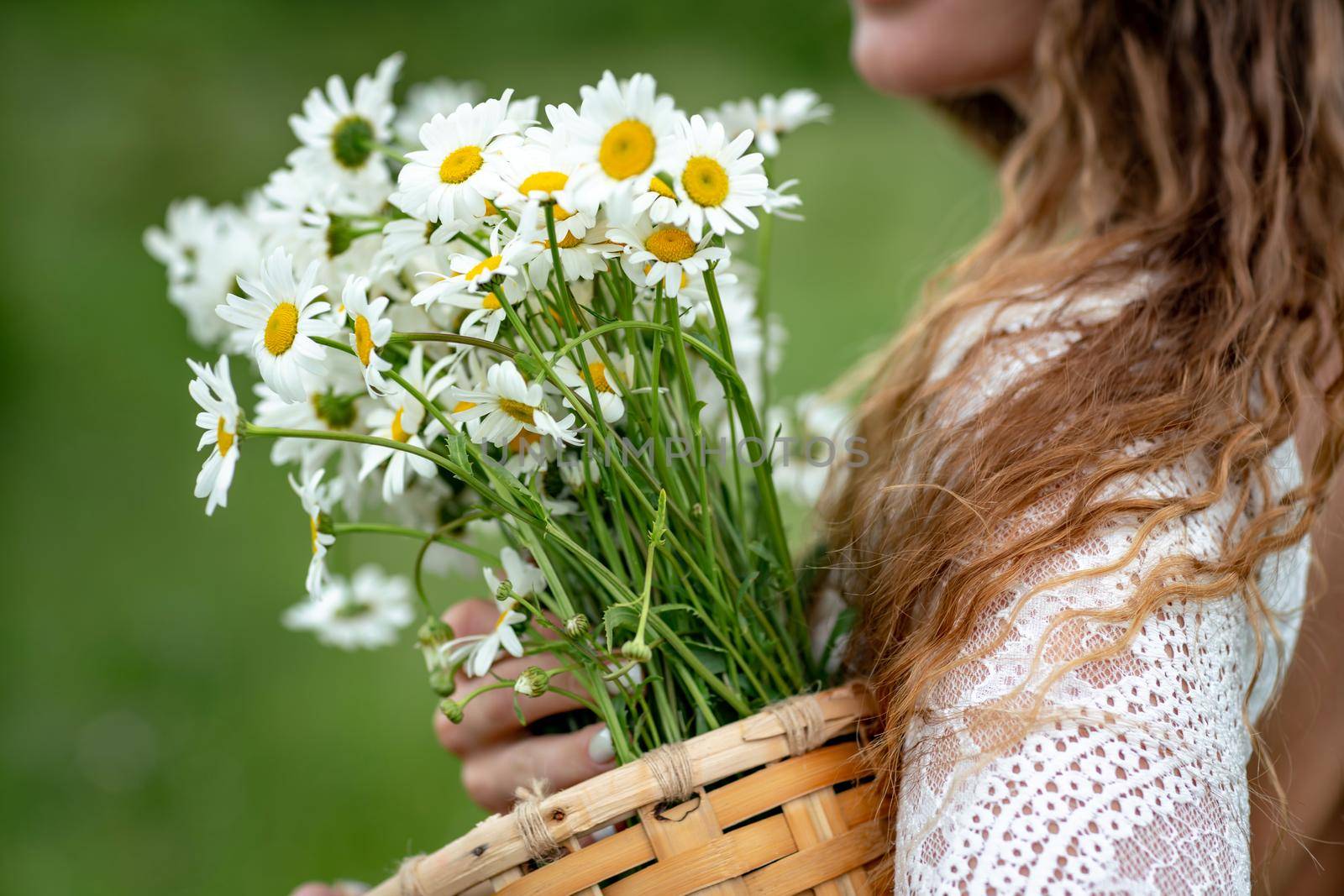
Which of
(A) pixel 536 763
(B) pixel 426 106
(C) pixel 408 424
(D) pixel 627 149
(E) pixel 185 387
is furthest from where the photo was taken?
(E) pixel 185 387

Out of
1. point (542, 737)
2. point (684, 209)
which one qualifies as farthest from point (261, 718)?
point (684, 209)

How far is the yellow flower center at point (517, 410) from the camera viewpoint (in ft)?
1.64

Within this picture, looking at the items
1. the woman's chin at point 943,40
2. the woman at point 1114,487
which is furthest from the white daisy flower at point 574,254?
the woman's chin at point 943,40

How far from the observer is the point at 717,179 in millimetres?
464

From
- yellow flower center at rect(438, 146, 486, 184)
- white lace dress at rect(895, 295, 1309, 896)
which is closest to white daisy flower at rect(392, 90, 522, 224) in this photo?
yellow flower center at rect(438, 146, 486, 184)

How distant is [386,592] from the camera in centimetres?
83

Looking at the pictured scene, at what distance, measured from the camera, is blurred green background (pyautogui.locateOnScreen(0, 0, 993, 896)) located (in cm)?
191

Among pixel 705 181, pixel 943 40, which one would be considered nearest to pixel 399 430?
pixel 705 181

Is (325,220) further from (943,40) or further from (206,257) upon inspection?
(943,40)

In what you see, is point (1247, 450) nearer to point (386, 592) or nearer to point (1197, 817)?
point (1197, 817)

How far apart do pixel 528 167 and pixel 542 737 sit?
37 centimetres

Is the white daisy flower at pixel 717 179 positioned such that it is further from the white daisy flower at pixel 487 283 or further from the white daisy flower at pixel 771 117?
the white daisy flower at pixel 771 117

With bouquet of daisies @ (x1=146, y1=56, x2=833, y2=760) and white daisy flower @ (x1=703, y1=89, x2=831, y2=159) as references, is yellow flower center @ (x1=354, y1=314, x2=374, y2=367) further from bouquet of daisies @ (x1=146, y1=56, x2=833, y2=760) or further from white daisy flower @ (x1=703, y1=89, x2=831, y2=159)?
white daisy flower @ (x1=703, y1=89, x2=831, y2=159)

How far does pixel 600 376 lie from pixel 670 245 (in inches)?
3.8
